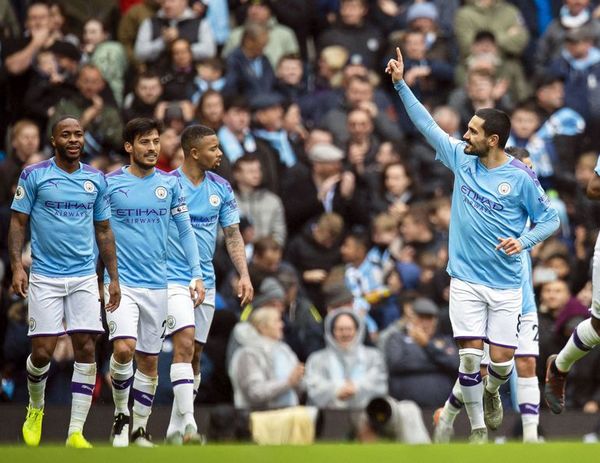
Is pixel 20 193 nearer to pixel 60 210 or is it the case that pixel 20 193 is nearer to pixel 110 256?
pixel 60 210

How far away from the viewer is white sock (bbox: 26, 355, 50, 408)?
1280 cm

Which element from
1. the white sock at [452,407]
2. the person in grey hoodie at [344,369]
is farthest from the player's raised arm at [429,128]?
the person in grey hoodie at [344,369]

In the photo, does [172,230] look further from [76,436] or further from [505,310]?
[505,310]

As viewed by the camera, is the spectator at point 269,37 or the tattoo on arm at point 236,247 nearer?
the tattoo on arm at point 236,247

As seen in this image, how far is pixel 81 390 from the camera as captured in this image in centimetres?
1279

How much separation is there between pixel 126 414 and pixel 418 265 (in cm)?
550

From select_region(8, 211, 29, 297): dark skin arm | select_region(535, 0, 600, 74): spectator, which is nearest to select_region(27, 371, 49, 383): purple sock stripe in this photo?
select_region(8, 211, 29, 297): dark skin arm

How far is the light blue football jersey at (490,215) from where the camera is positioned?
12469 millimetres

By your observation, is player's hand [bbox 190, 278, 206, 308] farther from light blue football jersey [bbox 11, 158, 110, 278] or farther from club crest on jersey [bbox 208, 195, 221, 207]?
club crest on jersey [bbox 208, 195, 221, 207]

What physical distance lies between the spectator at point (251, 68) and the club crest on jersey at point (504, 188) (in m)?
7.20

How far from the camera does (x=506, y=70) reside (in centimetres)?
2002

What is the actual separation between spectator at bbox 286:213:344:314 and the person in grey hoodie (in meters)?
1.44

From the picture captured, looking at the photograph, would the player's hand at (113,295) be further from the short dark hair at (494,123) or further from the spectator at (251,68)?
the spectator at (251,68)

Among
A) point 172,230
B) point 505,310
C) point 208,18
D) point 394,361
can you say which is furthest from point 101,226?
point 208,18
